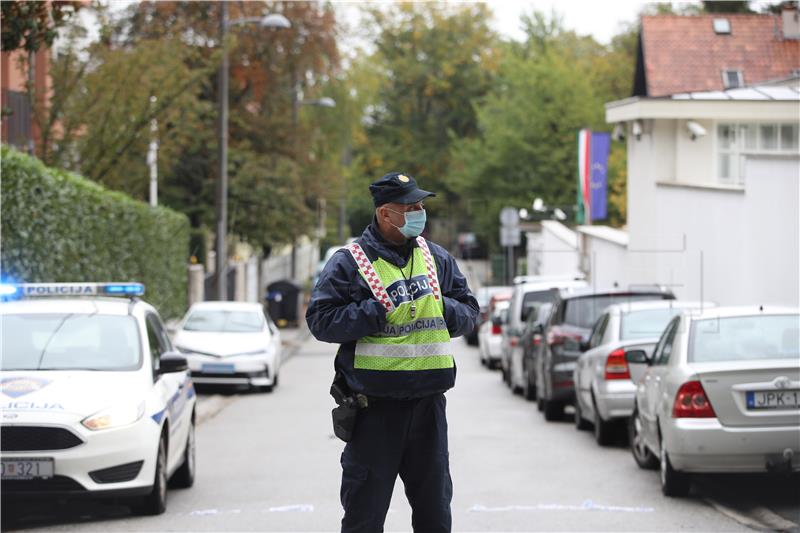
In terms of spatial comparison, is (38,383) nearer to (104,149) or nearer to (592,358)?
(592,358)

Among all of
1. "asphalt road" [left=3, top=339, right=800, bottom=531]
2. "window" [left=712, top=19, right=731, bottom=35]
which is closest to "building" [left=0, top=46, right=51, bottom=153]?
"asphalt road" [left=3, top=339, right=800, bottom=531]

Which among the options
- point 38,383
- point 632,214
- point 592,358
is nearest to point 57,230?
→ point 592,358

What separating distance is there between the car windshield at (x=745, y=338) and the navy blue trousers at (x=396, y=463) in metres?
4.55

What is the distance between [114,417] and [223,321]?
1488cm

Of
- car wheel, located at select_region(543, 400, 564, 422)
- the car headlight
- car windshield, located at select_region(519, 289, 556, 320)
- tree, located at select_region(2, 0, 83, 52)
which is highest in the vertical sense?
tree, located at select_region(2, 0, 83, 52)

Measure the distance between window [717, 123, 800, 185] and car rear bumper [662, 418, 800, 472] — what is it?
18731 millimetres

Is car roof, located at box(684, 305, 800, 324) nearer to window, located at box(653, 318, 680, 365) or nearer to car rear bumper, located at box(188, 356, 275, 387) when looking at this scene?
window, located at box(653, 318, 680, 365)

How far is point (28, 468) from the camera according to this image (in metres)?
9.23

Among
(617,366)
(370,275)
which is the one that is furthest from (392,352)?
(617,366)

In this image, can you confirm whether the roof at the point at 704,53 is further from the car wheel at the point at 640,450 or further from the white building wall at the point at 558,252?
the car wheel at the point at 640,450

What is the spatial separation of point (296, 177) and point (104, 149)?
18.7m

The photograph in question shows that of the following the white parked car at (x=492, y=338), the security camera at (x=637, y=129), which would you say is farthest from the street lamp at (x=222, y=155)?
the security camera at (x=637, y=129)

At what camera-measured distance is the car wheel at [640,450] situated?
12.3 m

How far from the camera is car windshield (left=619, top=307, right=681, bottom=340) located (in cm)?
1467
